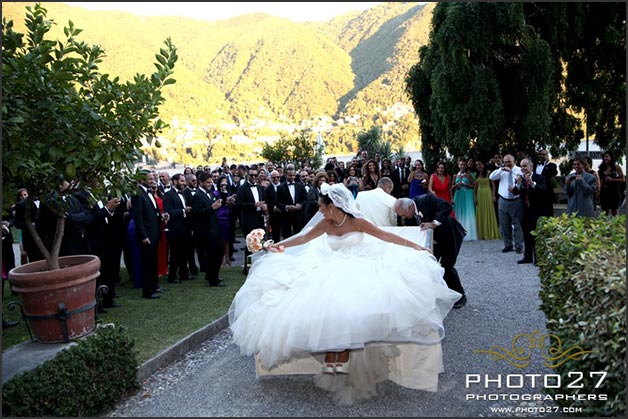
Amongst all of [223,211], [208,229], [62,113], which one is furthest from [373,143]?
[62,113]

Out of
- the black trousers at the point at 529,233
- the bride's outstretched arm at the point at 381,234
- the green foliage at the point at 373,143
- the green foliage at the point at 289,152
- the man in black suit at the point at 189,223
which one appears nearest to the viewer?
the bride's outstretched arm at the point at 381,234

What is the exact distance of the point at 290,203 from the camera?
12.8m

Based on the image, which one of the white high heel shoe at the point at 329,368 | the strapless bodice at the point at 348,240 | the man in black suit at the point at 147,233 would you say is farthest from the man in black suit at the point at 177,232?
the white high heel shoe at the point at 329,368

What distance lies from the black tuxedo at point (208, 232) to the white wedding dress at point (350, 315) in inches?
169

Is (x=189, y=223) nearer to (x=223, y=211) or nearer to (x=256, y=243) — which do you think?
(x=223, y=211)

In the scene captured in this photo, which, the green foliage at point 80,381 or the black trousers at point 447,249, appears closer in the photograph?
the green foliage at point 80,381

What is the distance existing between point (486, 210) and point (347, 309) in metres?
10.5

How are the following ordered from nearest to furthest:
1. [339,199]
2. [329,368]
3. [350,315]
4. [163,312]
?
1. [350,315]
2. [329,368]
3. [339,199]
4. [163,312]

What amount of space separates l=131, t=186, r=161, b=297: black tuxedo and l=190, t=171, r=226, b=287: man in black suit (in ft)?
3.44

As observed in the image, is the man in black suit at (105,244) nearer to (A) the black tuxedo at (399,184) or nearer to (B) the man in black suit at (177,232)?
(B) the man in black suit at (177,232)

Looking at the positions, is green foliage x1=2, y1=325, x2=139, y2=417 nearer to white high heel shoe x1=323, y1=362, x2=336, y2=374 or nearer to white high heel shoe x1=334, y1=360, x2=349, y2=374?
white high heel shoe x1=323, y1=362, x2=336, y2=374

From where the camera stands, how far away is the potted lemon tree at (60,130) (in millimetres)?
4742

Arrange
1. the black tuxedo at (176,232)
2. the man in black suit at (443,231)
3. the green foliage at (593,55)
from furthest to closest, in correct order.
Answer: the green foliage at (593,55)
the black tuxedo at (176,232)
the man in black suit at (443,231)

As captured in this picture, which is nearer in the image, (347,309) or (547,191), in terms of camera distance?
(347,309)
